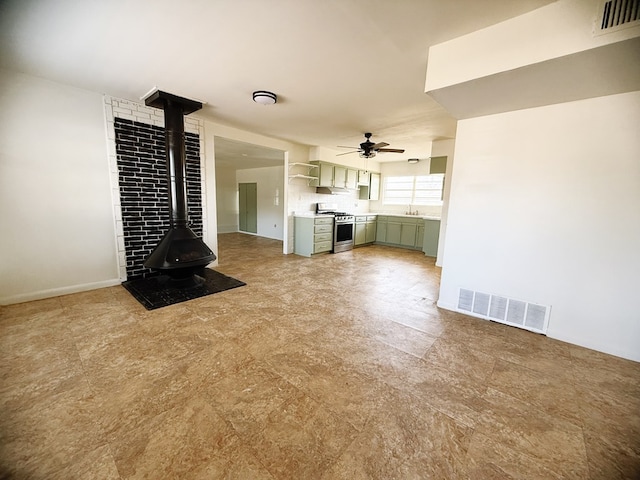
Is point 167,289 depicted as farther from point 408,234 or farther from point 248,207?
point 408,234

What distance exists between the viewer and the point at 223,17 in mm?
1775

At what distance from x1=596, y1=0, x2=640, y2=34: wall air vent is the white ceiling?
35cm

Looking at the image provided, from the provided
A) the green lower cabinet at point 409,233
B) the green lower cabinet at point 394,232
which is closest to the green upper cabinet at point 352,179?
the green lower cabinet at point 409,233

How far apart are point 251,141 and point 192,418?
4527 mm

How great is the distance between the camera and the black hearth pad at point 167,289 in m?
2.97

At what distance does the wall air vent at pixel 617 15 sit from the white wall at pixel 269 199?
664 centimetres

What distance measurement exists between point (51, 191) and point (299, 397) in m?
3.82

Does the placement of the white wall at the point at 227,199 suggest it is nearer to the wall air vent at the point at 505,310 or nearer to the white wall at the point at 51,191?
the white wall at the point at 51,191

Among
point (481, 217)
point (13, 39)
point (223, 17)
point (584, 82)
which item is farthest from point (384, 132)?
point (13, 39)

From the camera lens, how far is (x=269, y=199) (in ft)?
25.8

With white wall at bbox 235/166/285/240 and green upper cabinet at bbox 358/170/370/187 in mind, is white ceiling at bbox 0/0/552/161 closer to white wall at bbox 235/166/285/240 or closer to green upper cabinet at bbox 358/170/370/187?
green upper cabinet at bbox 358/170/370/187

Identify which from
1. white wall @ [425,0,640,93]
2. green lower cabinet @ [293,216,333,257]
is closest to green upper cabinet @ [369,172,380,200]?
green lower cabinet @ [293,216,333,257]

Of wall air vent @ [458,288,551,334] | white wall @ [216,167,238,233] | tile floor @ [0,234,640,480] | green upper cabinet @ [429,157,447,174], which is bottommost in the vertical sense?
tile floor @ [0,234,640,480]

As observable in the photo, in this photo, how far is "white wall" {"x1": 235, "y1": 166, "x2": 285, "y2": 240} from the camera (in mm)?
7598
